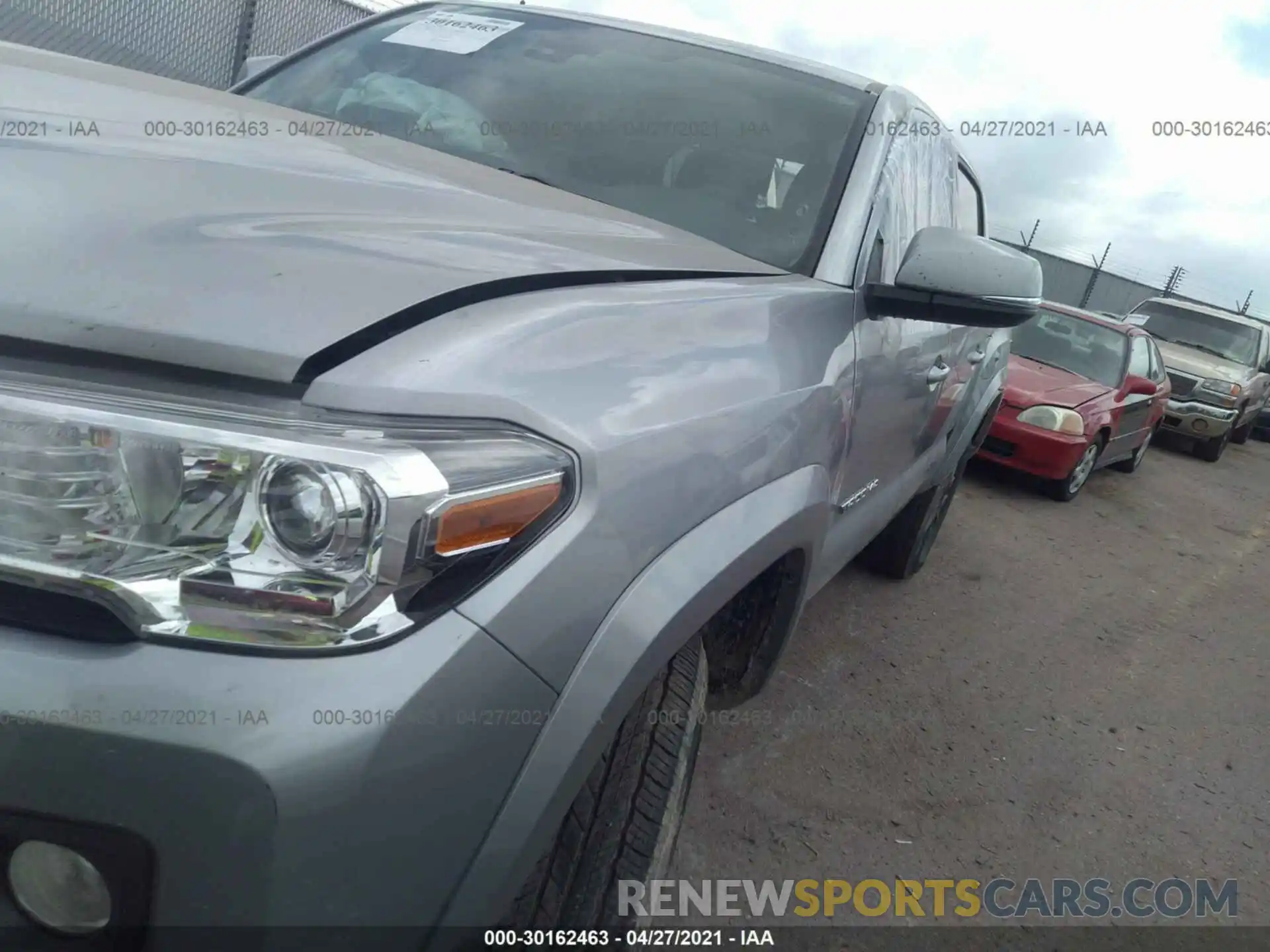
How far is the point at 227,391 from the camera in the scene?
1.01 metres

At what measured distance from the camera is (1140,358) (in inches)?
320

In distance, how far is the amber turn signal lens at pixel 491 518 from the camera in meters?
1.02

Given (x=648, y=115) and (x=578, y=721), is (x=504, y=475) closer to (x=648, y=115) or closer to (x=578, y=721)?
(x=578, y=721)

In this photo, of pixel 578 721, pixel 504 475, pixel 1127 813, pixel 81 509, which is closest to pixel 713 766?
pixel 1127 813

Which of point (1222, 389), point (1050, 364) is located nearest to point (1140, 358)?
point (1050, 364)

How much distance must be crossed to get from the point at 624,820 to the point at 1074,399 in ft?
20.5

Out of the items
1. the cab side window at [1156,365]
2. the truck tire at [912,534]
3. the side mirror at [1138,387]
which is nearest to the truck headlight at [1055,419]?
the side mirror at [1138,387]

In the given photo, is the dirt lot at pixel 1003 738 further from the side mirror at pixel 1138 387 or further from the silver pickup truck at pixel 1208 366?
the silver pickup truck at pixel 1208 366

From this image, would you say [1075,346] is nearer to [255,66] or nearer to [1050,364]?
[1050,364]

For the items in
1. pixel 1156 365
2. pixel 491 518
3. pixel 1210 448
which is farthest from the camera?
pixel 1210 448

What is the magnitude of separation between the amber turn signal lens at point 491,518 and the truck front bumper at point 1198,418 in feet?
37.2

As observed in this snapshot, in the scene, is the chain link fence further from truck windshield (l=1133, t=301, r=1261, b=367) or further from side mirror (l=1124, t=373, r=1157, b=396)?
truck windshield (l=1133, t=301, r=1261, b=367)

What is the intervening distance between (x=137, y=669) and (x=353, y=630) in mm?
188

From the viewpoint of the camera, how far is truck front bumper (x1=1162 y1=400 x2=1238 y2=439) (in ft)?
35.7
